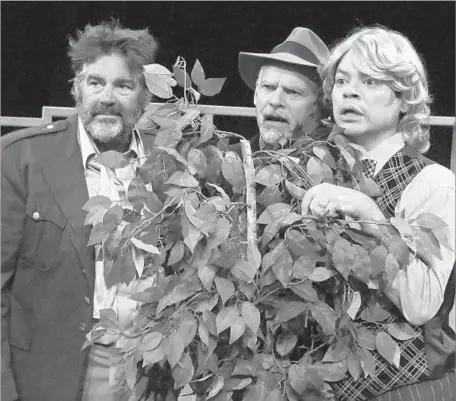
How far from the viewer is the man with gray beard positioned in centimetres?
196

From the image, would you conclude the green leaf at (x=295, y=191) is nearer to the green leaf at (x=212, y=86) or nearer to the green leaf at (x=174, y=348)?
the green leaf at (x=212, y=86)

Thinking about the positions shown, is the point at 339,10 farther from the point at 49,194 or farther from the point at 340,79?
the point at 49,194

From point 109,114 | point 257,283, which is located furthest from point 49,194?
point 257,283

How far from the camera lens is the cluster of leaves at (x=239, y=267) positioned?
4.67 ft

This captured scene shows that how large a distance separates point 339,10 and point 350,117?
0.91 m

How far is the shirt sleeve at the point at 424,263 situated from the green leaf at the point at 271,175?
0.23 metres

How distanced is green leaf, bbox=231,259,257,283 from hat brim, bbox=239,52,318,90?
2.43ft

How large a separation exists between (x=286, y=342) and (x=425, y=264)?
30 cm

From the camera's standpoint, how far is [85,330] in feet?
6.39

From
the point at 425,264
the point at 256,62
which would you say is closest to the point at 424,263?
the point at 425,264

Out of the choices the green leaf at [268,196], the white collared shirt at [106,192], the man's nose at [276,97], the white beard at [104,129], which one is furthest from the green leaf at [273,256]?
A: the white beard at [104,129]

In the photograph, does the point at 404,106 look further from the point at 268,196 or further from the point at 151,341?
the point at 151,341

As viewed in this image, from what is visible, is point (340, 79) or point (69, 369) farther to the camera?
point (69, 369)

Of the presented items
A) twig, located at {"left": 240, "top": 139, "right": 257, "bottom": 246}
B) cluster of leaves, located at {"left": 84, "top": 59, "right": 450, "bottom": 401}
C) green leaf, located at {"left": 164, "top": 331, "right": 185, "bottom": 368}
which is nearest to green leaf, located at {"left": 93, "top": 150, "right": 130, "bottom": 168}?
cluster of leaves, located at {"left": 84, "top": 59, "right": 450, "bottom": 401}
